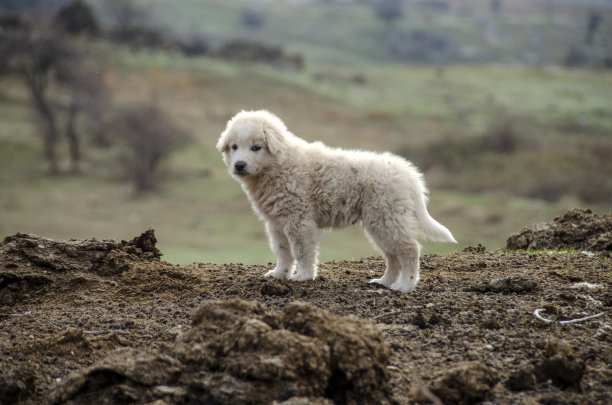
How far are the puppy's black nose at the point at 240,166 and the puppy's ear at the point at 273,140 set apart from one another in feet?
1.34

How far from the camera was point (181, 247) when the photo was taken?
2350 cm

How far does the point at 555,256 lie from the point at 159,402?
6371 millimetres

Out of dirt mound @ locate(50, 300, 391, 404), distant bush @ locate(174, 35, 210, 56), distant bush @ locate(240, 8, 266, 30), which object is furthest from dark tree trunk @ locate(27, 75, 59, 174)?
distant bush @ locate(240, 8, 266, 30)

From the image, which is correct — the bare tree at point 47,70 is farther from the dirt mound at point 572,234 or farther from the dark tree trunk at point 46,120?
the dirt mound at point 572,234

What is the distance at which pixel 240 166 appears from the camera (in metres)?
7.49

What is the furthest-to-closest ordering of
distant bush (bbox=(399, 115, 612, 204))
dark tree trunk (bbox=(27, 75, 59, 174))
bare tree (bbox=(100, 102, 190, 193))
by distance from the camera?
dark tree trunk (bbox=(27, 75, 59, 174)) < bare tree (bbox=(100, 102, 190, 193)) < distant bush (bbox=(399, 115, 612, 204))

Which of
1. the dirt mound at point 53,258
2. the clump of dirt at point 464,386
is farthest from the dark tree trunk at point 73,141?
the clump of dirt at point 464,386

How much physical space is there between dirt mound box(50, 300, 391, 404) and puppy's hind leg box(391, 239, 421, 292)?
2.65 metres

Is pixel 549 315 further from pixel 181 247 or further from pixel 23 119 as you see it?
pixel 23 119

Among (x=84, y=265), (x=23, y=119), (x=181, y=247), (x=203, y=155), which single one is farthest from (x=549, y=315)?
(x=23, y=119)

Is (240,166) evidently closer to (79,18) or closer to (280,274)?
(280,274)

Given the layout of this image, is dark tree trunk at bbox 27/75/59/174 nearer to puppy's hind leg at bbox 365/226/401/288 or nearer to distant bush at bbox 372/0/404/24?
puppy's hind leg at bbox 365/226/401/288

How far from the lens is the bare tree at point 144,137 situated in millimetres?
33438

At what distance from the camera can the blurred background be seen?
89.5 ft
